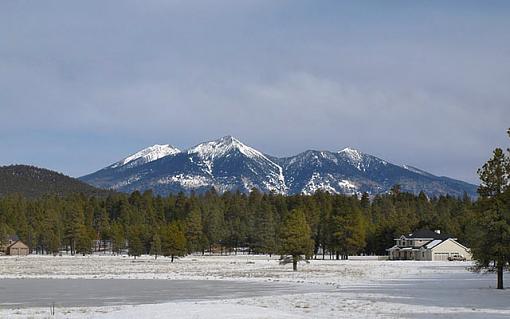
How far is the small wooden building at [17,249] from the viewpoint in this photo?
161 meters

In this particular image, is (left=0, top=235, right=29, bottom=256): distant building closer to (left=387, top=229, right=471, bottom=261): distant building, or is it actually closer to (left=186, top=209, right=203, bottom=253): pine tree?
(left=186, top=209, right=203, bottom=253): pine tree

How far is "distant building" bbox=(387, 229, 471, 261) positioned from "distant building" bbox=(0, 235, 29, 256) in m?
87.0

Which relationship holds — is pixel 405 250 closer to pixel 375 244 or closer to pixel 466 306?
pixel 375 244

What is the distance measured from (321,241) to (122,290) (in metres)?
107

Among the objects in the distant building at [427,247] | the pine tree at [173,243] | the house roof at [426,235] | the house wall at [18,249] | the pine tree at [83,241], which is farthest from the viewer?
the house wall at [18,249]

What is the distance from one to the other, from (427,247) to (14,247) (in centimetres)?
9611

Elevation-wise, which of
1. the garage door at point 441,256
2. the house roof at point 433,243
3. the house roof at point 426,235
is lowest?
the garage door at point 441,256

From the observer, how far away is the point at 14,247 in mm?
163625

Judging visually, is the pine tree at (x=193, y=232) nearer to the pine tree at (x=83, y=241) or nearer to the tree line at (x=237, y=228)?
the tree line at (x=237, y=228)

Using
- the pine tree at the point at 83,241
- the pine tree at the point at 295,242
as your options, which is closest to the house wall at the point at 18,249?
the pine tree at the point at 83,241

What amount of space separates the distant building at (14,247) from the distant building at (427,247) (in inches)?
3426

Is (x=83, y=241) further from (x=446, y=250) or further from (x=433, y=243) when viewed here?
(x=446, y=250)

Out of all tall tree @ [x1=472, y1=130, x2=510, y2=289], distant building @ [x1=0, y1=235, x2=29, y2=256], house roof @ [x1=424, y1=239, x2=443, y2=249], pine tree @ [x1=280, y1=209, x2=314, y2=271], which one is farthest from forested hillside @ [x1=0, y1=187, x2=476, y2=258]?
tall tree @ [x1=472, y1=130, x2=510, y2=289]

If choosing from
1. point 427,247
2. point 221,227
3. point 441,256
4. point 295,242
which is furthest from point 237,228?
point 295,242
